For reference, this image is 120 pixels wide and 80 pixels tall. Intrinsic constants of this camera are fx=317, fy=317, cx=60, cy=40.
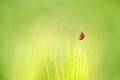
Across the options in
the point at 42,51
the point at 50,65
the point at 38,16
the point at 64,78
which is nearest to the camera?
the point at 64,78

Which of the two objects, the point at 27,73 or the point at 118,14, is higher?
the point at 118,14

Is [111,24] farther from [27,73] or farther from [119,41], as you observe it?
[27,73]

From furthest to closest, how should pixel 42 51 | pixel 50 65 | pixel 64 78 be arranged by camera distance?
pixel 42 51 → pixel 50 65 → pixel 64 78

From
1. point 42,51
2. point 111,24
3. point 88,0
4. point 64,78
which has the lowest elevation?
point 64,78

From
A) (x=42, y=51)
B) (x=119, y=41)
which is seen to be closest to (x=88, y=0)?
(x=119, y=41)

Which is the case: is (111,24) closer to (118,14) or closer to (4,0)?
(118,14)

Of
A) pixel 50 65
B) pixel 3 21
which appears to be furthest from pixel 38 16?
pixel 50 65

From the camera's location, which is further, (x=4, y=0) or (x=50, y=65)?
(x=4, y=0)
